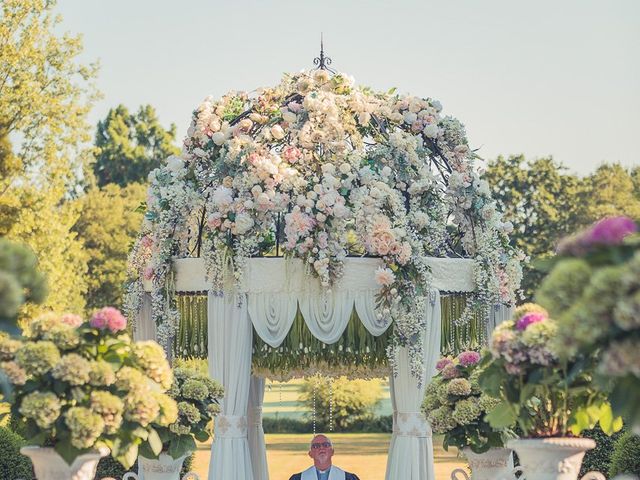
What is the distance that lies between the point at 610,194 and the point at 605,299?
33.3 m

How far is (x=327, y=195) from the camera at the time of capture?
419 inches

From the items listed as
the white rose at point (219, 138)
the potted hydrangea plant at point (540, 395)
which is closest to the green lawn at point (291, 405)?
the white rose at point (219, 138)

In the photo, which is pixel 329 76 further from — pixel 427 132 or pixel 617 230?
pixel 617 230

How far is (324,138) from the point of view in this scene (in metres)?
11.1

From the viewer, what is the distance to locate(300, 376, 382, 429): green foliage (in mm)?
30938

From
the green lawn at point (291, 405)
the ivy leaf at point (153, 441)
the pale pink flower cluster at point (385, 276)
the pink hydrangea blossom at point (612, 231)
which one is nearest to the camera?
the pink hydrangea blossom at point (612, 231)

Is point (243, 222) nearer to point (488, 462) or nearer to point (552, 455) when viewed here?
point (488, 462)

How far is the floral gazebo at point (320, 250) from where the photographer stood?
35.1 feet

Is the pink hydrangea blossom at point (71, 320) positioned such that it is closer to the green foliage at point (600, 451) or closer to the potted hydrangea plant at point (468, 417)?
the potted hydrangea plant at point (468, 417)

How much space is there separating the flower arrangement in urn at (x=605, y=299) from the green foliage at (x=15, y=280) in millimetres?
2132

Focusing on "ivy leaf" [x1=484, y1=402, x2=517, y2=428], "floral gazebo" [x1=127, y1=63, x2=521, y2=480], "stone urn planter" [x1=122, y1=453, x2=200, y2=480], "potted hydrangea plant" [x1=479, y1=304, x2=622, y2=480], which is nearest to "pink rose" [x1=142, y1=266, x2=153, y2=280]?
"floral gazebo" [x1=127, y1=63, x2=521, y2=480]

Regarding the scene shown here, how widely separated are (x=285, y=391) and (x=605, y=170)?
1223cm

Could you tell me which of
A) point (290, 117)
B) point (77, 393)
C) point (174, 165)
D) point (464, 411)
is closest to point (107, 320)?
point (77, 393)

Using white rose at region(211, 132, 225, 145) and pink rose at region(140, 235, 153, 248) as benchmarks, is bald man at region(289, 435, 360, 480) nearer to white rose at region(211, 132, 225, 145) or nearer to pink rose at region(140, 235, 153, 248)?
pink rose at region(140, 235, 153, 248)
